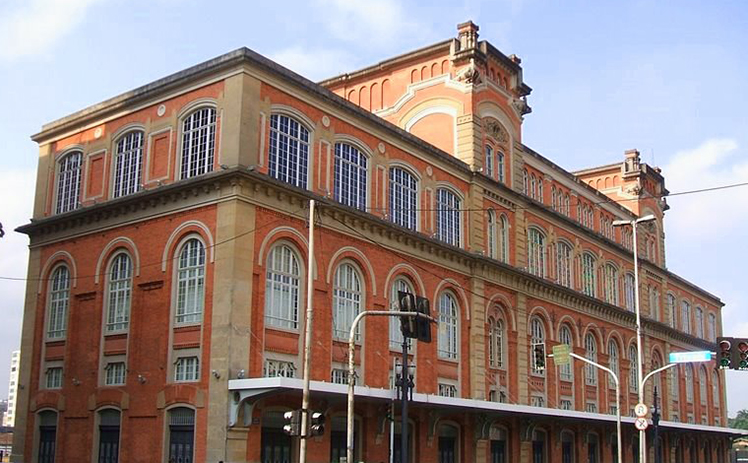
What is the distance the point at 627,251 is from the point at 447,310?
86.2 ft

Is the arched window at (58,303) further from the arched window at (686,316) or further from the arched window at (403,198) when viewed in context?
the arched window at (686,316)

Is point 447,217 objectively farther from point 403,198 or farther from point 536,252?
point 536,252

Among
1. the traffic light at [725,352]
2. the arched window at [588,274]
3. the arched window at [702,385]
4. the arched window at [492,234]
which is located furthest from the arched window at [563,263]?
the arched window at [702,385]

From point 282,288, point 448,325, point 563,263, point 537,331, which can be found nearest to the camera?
point 282,288

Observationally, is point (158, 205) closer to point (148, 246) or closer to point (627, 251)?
point (148, 246)

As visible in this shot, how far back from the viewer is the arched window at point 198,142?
3391cm

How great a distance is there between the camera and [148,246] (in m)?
34.9

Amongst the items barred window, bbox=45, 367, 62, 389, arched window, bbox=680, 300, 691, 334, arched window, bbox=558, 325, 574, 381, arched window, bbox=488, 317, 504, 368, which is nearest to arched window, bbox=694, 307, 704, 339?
arched window, bbox=680, 300, 691, 334

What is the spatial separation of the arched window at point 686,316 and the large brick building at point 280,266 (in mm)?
26024

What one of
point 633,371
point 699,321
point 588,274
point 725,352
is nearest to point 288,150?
point 725,352

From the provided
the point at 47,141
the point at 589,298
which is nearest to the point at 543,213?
the point at 589,298

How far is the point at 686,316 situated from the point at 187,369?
54.5 metres

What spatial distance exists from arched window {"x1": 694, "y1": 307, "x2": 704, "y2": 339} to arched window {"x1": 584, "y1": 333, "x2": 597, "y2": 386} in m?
23.5

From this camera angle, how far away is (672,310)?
73000 mm
